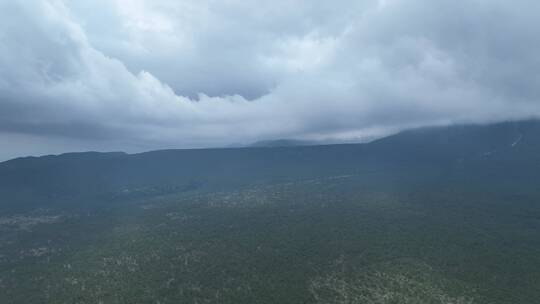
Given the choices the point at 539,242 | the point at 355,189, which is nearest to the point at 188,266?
the point at 539,242

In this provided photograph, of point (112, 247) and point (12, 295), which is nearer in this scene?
point (12, 295)

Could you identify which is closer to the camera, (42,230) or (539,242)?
(539,242)

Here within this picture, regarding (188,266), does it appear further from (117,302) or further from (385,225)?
(385,225)

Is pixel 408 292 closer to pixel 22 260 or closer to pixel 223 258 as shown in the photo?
pixel 223 258

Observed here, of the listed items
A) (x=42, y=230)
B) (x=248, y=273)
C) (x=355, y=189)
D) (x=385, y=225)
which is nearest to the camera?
(x=248, y=273)

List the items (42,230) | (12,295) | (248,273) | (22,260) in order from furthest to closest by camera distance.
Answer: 1. (42,230)
2. (22,260)
3. (248,273)
4. (12,295)

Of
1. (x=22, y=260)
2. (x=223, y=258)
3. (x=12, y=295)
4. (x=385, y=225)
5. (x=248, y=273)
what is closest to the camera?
(x=12, y=295)

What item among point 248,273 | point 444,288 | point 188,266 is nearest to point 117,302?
point 188,266

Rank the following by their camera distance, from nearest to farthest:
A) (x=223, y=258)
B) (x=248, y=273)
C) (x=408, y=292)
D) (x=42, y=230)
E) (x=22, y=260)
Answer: (x=408, y=292) < (x=248, y=273) < (x=223, y=258) < (x=22, y=260) < (x=42, y=230)
